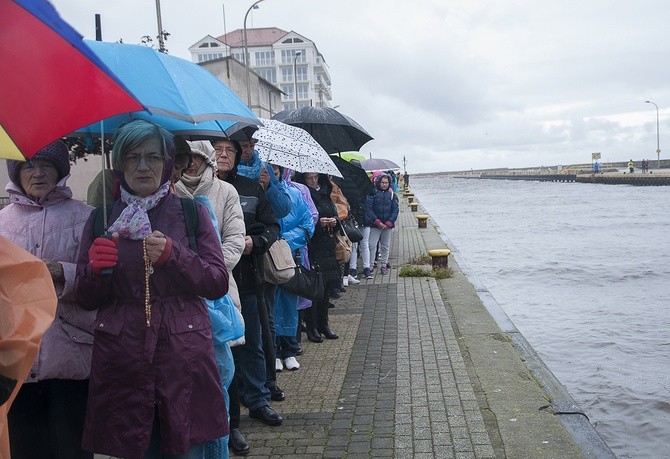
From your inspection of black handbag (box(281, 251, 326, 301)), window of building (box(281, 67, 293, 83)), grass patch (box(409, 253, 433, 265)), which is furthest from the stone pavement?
window of building (box(281, 67, 293, 83))

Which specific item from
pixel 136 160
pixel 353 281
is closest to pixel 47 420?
pixel 136 160

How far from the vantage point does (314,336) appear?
831 cm

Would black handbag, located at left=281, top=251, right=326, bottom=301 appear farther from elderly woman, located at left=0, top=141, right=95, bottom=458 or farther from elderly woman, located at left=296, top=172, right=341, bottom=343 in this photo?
elderly woman, located at left=0, top=141, right=95, bottom=458

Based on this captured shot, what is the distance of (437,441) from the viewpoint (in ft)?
16.5

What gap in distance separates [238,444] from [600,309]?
8.33 m

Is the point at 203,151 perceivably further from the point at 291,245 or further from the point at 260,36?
the point at 260,36

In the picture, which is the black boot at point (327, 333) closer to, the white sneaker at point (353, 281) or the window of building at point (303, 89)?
the white sneaker at point (353, 281)

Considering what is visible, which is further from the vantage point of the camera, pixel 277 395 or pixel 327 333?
pixel 327 333

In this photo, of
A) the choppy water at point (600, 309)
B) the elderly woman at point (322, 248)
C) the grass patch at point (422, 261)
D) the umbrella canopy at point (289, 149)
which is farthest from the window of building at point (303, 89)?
the umbrella canopy at point (289, 149)

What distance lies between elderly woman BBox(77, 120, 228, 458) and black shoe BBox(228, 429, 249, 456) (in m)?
1.66

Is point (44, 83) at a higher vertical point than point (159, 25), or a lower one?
lower

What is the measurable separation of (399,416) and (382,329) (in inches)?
131

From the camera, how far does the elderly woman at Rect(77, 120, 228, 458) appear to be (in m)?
3.10

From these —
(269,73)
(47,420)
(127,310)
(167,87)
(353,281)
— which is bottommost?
(353,281)
